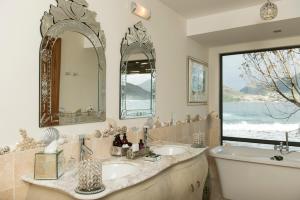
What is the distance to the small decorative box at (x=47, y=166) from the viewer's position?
54.3 inches

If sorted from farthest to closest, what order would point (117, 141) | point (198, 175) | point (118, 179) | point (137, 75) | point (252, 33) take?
point (252, 33), point (137, 75), point (198, 175), point (117, 141), point (118, 179)

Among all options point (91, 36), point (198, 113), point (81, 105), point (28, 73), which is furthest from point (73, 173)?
point (198, 113)

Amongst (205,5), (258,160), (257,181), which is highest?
(205,5)

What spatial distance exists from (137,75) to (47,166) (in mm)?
1293

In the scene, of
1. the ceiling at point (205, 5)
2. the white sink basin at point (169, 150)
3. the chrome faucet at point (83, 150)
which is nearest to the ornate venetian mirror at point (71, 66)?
the chrome faucet at point (83, 150)

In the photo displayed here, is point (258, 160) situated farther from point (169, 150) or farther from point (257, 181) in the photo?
point (169, 150)

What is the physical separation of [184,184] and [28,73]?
55.4 inches

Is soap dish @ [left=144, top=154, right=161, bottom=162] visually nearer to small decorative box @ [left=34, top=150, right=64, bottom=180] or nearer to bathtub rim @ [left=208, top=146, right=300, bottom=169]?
small decorative box @ [left=34, top=150, right=64, bottom=180]

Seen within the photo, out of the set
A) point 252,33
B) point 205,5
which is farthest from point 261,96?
point 205,5

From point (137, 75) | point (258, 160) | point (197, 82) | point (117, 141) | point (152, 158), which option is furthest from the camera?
point (197, 82)

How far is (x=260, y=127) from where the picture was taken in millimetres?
3729

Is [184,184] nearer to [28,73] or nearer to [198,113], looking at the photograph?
[28,73]

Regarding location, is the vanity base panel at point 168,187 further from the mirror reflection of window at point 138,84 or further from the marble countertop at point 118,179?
the mirror reflection of window at point 138,84

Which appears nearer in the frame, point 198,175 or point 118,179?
point 118,179
